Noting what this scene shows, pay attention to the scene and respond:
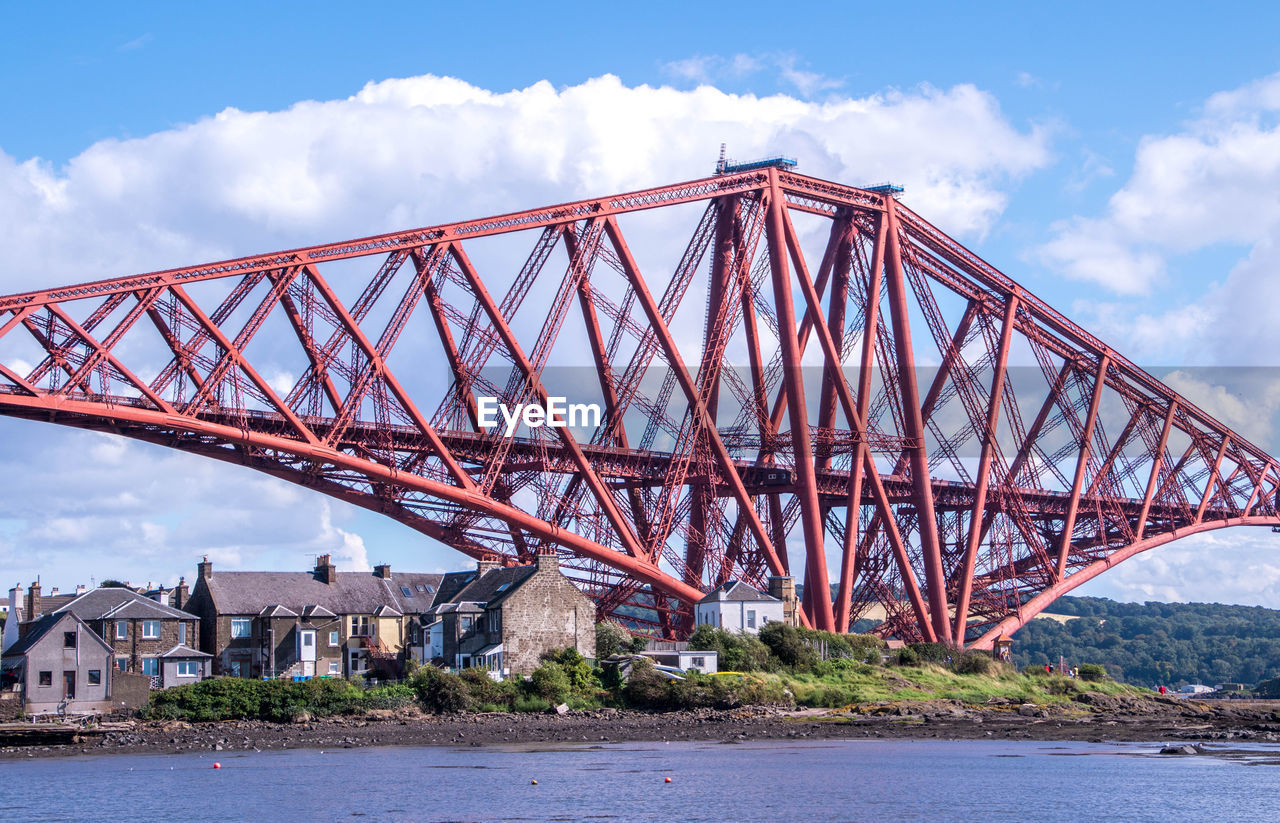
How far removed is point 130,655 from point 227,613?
202 inches

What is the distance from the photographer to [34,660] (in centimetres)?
6269

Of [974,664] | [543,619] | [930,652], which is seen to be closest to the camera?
[543,619]

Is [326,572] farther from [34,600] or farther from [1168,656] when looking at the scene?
[1168,656]

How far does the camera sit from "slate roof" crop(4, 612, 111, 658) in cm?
6281

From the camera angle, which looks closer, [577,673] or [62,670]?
[62,670]

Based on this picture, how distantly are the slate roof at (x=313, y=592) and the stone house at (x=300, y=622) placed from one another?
0.05 meters

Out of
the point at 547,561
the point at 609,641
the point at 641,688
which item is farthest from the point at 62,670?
the point at 641,688

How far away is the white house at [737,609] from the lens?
7050 centimetres

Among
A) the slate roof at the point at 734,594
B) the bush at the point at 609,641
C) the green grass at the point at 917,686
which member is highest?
the slate roof at the point at 734,594

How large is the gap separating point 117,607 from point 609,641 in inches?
879

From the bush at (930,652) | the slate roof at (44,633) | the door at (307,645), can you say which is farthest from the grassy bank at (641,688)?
the door at (307,645)

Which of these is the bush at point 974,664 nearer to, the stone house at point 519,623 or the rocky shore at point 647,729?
the rocky shore at point 647,729

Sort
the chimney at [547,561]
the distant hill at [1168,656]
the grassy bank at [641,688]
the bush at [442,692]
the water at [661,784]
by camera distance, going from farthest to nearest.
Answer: the distant hill at [1168,656] < the chimney at [547,561] < the bush at [442,692] < the grassy bank at [641,688] < the water at [661,784]

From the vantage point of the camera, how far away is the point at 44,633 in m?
62.7
